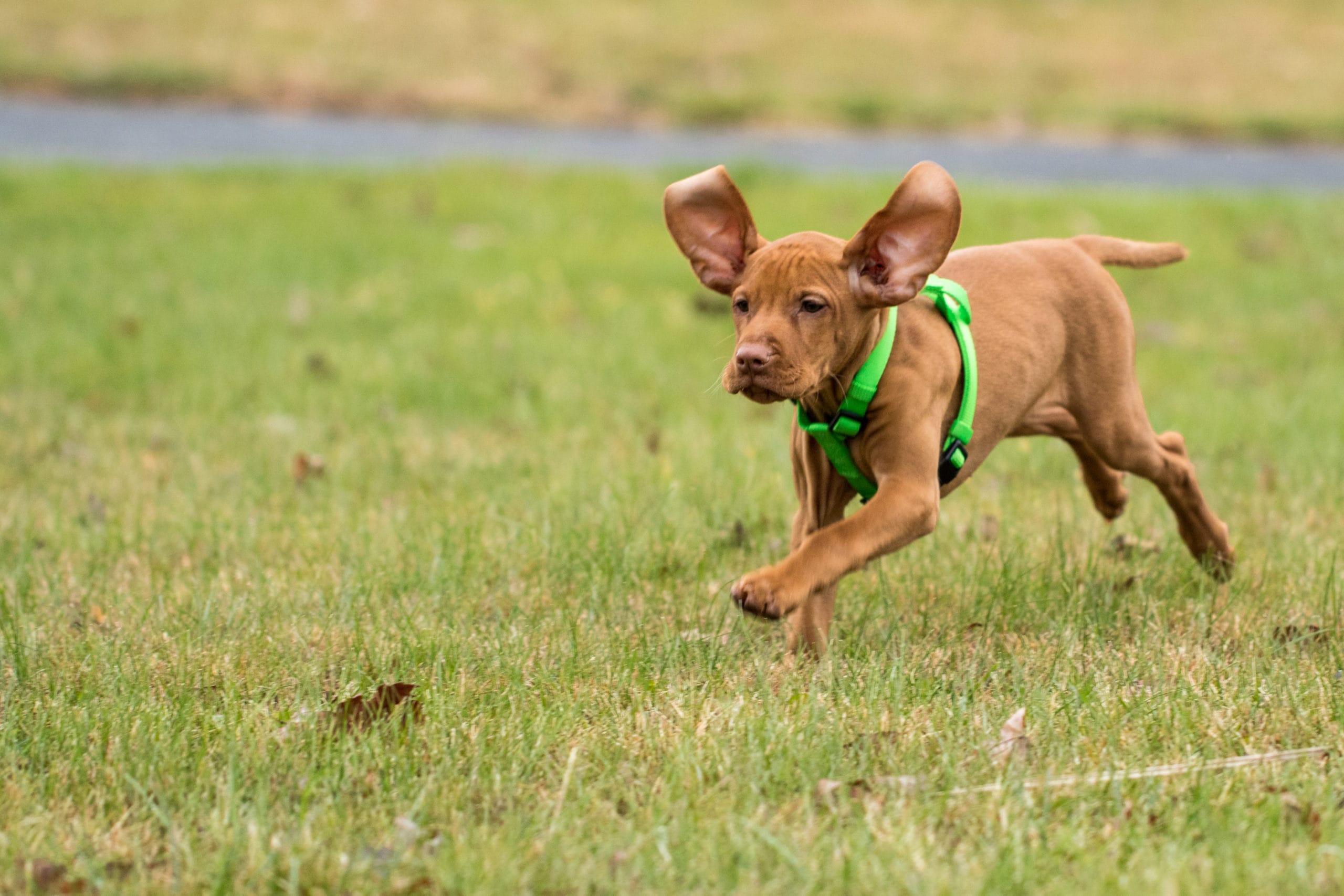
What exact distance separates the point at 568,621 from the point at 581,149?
10.2 meters

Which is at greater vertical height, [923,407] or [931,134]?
[923,407]

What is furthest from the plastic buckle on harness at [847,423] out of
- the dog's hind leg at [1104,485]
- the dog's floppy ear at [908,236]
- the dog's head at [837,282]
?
the dog's hind leg at [1104,485]

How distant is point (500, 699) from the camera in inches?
120

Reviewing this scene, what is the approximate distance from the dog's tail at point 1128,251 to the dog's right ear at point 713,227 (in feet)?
3.92

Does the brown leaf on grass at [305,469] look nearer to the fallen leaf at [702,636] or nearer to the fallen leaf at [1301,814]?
the fallen leaf at [702,636]

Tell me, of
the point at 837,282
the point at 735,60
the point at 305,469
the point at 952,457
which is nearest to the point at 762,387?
the point at 837,282

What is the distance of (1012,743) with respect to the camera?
9.16 feet

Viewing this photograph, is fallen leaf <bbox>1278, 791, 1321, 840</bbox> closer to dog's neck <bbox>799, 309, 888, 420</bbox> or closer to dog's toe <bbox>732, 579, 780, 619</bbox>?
dog's toe <bbox>732, 579, 780, 619</bbox>

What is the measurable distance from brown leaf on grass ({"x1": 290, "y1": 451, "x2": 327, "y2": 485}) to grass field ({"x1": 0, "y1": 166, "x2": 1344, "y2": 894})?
4cm

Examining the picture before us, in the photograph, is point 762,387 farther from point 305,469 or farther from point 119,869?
point 305,469

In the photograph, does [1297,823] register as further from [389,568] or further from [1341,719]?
[389,568]

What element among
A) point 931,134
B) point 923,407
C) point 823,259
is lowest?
point 931,134

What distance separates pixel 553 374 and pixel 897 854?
457 centimetres

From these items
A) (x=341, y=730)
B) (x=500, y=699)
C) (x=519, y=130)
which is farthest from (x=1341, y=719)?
(x=519, y=130)
